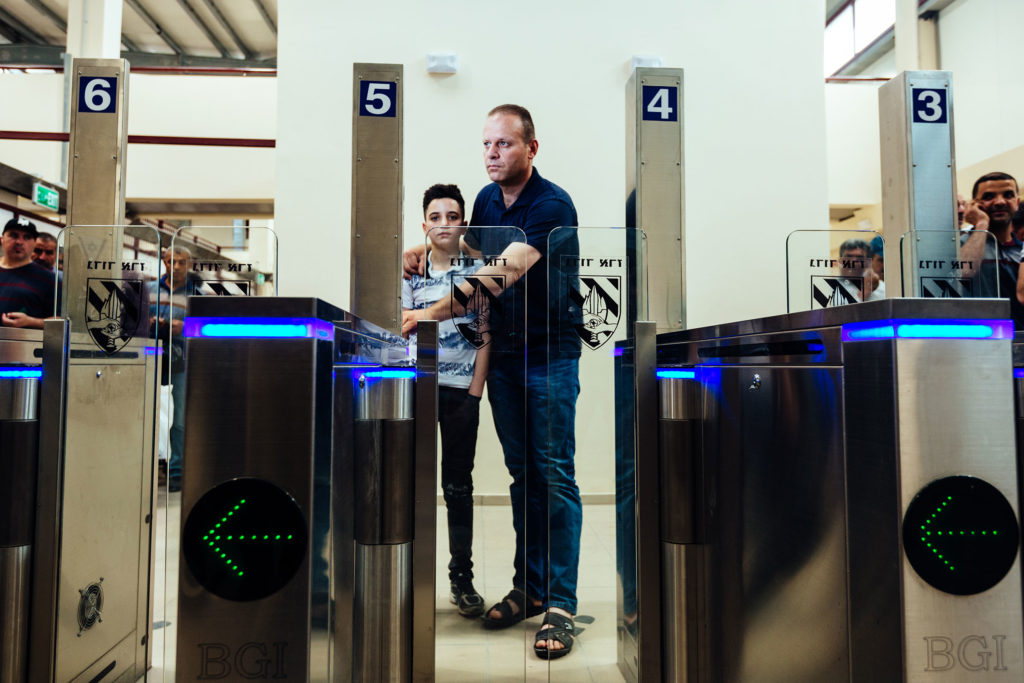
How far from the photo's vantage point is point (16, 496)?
5.56 feet

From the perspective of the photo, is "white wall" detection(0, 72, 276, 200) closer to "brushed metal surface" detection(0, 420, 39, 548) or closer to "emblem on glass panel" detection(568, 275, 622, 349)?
"brushed metal surface" detection(0, 420, 39, 548)

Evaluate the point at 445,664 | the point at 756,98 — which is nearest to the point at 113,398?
the point at 445,664

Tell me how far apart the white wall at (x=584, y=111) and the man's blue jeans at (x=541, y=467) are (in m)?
2.65

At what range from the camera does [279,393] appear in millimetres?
1104

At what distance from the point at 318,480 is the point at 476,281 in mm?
929

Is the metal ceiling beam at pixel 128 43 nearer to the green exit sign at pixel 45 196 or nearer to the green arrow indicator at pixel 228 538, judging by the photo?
the green exit sign at pixel 45 196

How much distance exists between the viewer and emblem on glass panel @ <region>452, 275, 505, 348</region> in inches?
75.7

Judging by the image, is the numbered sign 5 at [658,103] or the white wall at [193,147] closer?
the numbered sign 5 at [658,103]

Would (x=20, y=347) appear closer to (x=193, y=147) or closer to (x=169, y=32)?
(x=193, y=147)

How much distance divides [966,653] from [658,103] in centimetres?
165

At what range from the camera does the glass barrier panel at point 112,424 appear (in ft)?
6.10

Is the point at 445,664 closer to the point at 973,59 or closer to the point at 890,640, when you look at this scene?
the point at 890,640

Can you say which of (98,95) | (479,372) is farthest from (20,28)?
(479,372)

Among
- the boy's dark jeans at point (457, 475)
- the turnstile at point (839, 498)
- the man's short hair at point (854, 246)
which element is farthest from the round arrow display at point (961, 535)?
the man's short hair at point (854, 246)
